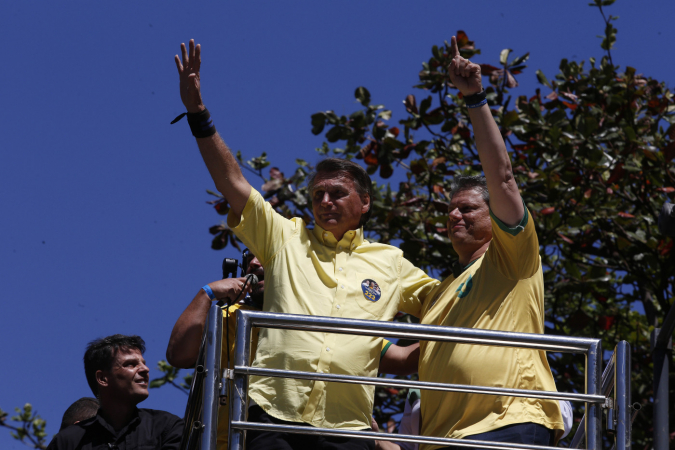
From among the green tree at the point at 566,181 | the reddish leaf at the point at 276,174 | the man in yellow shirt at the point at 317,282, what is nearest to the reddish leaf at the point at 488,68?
the green tree at the point at 566,181

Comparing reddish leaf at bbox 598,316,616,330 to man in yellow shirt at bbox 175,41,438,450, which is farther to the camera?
reddish leaf at bbox 598,316,616,330

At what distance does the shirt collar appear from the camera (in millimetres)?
4164

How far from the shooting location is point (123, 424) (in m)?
4.88

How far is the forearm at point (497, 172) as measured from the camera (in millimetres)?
3633

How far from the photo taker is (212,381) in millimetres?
2984

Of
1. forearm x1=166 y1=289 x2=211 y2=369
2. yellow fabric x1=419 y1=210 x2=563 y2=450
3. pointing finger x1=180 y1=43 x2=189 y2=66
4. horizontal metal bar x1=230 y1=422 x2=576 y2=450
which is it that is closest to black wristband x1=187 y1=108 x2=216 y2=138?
pointing finger x1=180 y1=43 x2=189 y2=66

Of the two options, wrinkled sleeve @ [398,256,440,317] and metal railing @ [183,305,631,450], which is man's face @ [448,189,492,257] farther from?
metal railing @ [183,305,631,450]

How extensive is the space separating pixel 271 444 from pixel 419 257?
12.2 ft

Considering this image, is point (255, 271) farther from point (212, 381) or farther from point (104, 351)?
point (212, 381)

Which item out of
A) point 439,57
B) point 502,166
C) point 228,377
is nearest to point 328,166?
point 502,166

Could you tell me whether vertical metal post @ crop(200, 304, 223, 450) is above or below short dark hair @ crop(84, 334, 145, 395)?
below

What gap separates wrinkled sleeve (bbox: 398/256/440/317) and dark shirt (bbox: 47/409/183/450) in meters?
1.40

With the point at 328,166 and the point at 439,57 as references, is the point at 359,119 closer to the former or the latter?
the point at 439,57

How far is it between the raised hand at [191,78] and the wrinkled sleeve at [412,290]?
47.4 inches
